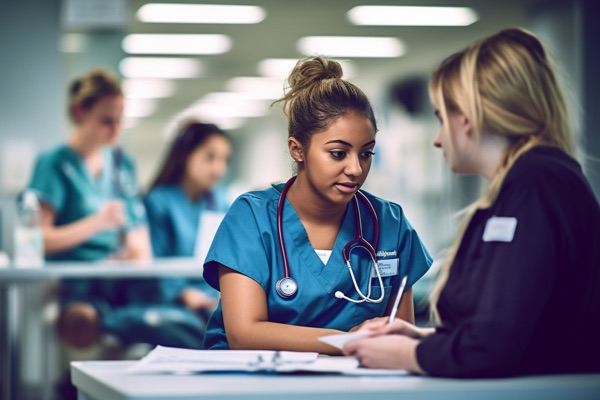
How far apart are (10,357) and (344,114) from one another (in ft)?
7.66

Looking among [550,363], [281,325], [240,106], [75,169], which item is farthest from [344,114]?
[240,106]

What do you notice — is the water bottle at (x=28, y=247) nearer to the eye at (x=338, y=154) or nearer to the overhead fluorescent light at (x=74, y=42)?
the overhead fluorescent light at (x=74, y=42)

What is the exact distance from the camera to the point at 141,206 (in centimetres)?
387

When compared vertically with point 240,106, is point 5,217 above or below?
below

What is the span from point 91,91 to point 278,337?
2.32m

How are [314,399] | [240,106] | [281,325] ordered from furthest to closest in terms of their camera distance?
1. [240,106]
2. [281,325]
3. [314,399]

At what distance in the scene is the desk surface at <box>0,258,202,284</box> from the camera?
3.21 metres

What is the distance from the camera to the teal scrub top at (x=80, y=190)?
353 cm

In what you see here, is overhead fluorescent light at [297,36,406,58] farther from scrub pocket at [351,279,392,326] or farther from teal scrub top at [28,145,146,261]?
scrub pocket at [351,279,392,326]

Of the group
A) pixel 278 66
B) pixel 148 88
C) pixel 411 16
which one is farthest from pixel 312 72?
pixel 148 88

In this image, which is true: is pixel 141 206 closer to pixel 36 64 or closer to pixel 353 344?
pixel 36 64

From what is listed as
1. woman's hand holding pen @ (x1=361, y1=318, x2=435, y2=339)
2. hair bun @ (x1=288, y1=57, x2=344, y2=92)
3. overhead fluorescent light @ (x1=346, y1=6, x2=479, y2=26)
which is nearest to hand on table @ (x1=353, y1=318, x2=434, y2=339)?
woman's hand holding pen @ (x1=361, y1=318, x2=435, y2=339)

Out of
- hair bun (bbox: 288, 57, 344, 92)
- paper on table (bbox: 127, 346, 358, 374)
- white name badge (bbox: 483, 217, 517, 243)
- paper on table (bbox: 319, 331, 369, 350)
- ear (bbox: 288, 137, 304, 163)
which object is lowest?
paper on table (bbox: 127, 346, 358, 374)

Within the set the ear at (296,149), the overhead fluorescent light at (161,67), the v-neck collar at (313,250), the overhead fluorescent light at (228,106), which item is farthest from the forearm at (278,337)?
the overhead fluorescent light at (228,106)
